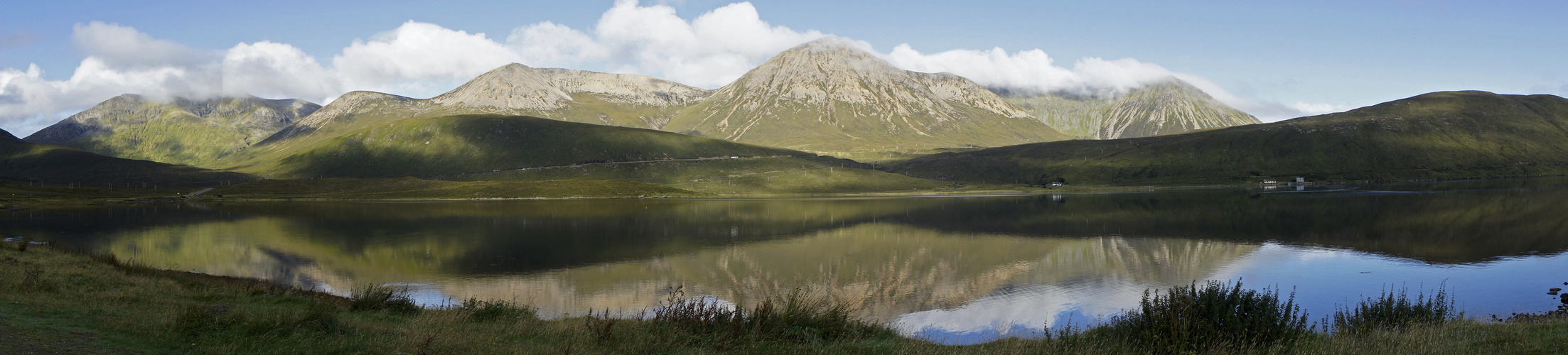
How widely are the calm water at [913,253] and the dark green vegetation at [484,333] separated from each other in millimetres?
9772

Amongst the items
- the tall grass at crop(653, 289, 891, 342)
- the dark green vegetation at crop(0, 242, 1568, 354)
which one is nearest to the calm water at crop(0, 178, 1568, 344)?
the tall grass at crop(653, 289, 891, 342)

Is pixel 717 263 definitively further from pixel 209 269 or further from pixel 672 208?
pixel 672 208

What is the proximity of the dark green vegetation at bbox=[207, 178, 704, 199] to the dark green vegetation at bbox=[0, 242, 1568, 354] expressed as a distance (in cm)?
13917

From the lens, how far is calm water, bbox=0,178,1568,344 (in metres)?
32.1

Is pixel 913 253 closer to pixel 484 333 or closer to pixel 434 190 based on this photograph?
pixel 484 333

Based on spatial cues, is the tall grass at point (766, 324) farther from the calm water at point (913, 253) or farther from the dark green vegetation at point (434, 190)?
the dark green vegetation at point (434, 190)

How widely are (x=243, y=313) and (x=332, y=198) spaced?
159424mm

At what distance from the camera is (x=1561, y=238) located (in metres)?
49.7

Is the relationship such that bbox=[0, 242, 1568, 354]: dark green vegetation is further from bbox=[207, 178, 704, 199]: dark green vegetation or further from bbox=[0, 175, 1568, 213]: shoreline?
bbox=[207, 178, 704, 199]: dark green vegetation

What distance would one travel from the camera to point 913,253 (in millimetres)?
49062

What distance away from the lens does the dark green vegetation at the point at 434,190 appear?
154 metres

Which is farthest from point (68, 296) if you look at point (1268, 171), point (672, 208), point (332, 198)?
point (1268, 171)

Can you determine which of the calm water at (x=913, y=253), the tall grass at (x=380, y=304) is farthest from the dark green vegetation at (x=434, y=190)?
the tall grass at (x=380, y=304)

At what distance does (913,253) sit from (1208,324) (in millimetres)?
34700
